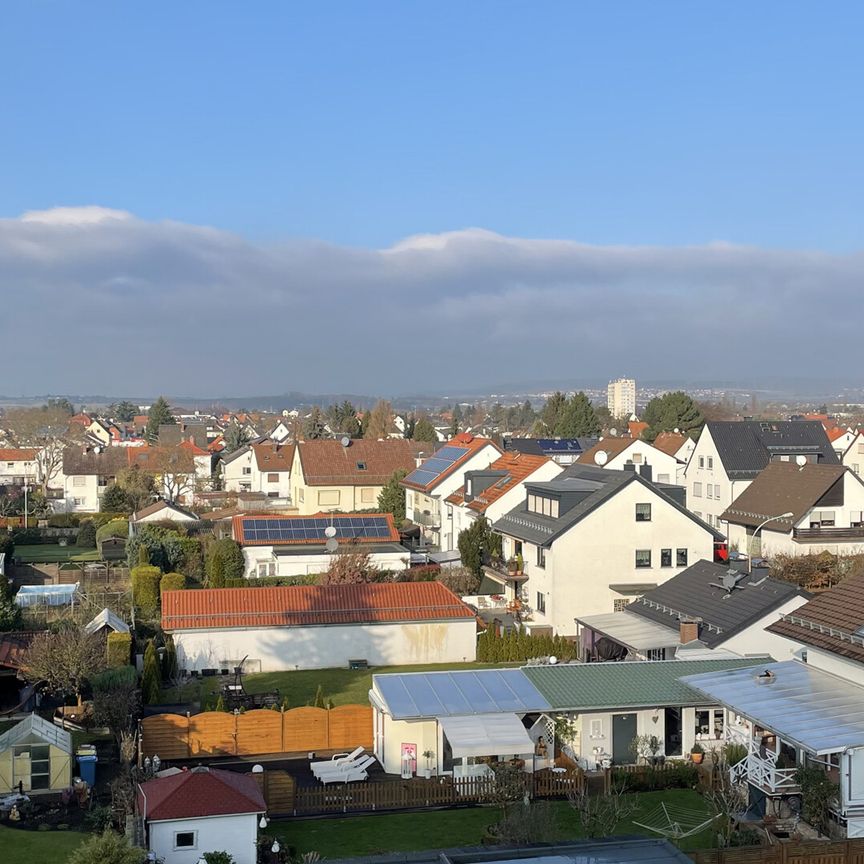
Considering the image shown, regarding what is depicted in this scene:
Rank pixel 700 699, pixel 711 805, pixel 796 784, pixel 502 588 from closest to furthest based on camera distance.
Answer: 1. pixel 796 784
2. pixel 711 805
3. pixel 700 699
4. pixel 502 588

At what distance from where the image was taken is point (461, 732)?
72.7ft

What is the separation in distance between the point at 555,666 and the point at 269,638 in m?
11.2

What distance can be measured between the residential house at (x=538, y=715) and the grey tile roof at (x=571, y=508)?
1356cm

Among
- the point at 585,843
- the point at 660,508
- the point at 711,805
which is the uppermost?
the point at 660,508

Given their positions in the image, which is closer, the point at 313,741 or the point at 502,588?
the point at 313,741

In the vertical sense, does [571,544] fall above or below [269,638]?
above

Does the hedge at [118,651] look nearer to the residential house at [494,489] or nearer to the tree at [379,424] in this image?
the residential house at [494,489]

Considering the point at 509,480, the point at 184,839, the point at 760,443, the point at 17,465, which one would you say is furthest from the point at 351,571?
the point at 17,465

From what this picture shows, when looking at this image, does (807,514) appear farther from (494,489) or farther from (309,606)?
(309,606)

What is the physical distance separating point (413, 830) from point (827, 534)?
3108cm

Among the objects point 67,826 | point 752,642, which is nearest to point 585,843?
point 67,826

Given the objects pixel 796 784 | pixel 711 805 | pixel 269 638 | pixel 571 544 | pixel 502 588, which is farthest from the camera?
pixel 502 588

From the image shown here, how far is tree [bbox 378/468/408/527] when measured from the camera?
6375 cm

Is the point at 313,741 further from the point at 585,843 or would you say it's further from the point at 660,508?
the point at 660,508
